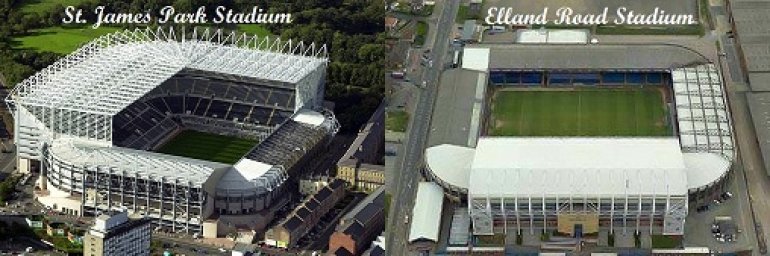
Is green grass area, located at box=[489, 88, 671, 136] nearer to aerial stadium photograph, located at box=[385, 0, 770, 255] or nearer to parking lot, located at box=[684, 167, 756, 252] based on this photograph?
aerial stadium photograph, located at box=[385, 0, 770, 255]

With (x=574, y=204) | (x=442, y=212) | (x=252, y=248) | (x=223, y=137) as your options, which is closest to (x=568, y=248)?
(x=574, y=204)

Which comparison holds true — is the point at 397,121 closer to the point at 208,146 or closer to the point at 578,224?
the point at 208,146

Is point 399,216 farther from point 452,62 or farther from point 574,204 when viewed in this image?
point 452,62

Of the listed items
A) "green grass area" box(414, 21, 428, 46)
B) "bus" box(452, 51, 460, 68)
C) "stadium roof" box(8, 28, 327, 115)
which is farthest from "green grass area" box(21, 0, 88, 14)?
"bus" box(452, 51, 460, 68)

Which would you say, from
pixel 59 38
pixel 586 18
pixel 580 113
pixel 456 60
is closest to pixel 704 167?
pixel 580 113

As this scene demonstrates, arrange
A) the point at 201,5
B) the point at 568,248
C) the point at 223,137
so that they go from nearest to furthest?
the point at 568,248 < the point at 223,137 < the point at 201,5

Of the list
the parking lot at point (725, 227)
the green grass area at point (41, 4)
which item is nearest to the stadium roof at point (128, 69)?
the green grass area at point (41, 4)
